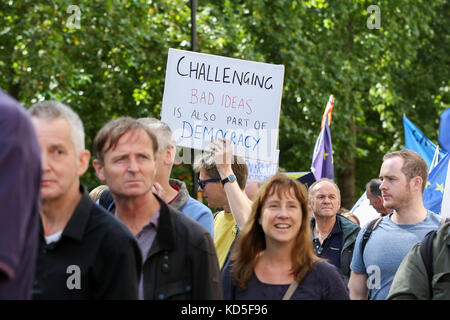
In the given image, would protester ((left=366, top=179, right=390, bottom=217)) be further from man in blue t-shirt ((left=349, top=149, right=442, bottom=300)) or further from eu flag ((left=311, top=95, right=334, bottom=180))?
man in blue t-shirt ((left=349, top=149, right=442, bottom=300))

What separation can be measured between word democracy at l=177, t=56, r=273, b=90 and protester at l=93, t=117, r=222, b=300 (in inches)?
108

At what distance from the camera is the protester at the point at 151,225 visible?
333cm

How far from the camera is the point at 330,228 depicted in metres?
7.00

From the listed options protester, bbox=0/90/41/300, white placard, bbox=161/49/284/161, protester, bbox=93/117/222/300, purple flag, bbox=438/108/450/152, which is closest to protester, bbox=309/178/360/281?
white placard, bbox=161/49/284/161

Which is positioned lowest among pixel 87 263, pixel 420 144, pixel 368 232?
pixel 87 263

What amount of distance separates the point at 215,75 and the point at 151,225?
300cm

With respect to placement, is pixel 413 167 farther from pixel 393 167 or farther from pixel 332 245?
pixel 332 245

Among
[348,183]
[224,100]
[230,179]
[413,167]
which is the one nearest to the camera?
[230,179]

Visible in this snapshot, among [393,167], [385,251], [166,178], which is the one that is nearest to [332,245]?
[393,167]

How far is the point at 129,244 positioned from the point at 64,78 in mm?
12315

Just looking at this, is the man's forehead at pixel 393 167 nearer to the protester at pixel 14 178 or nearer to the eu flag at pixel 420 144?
the protester at pixel 14 178

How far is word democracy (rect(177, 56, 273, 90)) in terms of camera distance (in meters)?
6.40

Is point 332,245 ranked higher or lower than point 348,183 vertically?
lower
